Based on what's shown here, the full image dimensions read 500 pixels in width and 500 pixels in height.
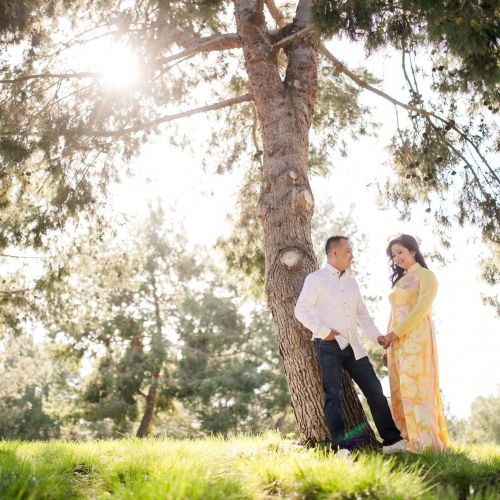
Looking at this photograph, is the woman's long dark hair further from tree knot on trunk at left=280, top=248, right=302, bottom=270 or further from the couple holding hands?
tree knot on trunk at left=280, top=248, right=302, bottom=270

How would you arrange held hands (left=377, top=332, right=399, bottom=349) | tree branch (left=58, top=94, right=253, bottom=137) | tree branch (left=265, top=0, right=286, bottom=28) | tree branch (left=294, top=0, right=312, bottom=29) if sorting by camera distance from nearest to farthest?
held hands (left=377, top=332, right=399, bottom=349)
tree branch (left=294, top=0, right=312, bottom=29)
tree branch (left=58, top=94, right=253, bottom=137)
tree branch (left=265, top=0, right=286, bottom=28)

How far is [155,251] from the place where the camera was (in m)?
21.4

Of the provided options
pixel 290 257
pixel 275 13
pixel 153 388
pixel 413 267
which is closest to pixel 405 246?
pixel 413 267

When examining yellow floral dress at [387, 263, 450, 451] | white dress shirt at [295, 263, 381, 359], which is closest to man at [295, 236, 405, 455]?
white dress shirt at [295, 263, 381, 359]

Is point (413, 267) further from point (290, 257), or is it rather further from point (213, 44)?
point (213, 44)

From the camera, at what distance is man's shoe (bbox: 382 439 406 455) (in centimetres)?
378

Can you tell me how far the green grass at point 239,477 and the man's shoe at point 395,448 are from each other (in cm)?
30

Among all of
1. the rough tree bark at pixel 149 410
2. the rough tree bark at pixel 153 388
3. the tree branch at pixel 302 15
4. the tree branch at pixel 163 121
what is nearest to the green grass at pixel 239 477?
the tree branch at pixel 163 121

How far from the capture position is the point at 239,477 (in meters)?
2.56

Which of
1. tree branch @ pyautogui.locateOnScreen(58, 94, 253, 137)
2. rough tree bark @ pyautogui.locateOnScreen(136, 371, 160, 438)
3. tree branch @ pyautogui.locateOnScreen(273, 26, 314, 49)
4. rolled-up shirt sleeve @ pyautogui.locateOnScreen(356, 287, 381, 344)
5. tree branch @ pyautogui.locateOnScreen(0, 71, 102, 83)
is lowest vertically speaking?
rough tree bark @ pyautogui.locateOnScreen(136, 371, 160, 438)

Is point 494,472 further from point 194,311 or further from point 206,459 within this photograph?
point 194,311

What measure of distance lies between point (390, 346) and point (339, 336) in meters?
0.67

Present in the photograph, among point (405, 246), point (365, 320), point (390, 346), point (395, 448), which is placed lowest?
point (395, 448)

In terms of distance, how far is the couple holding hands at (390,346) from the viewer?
3.79 meters
